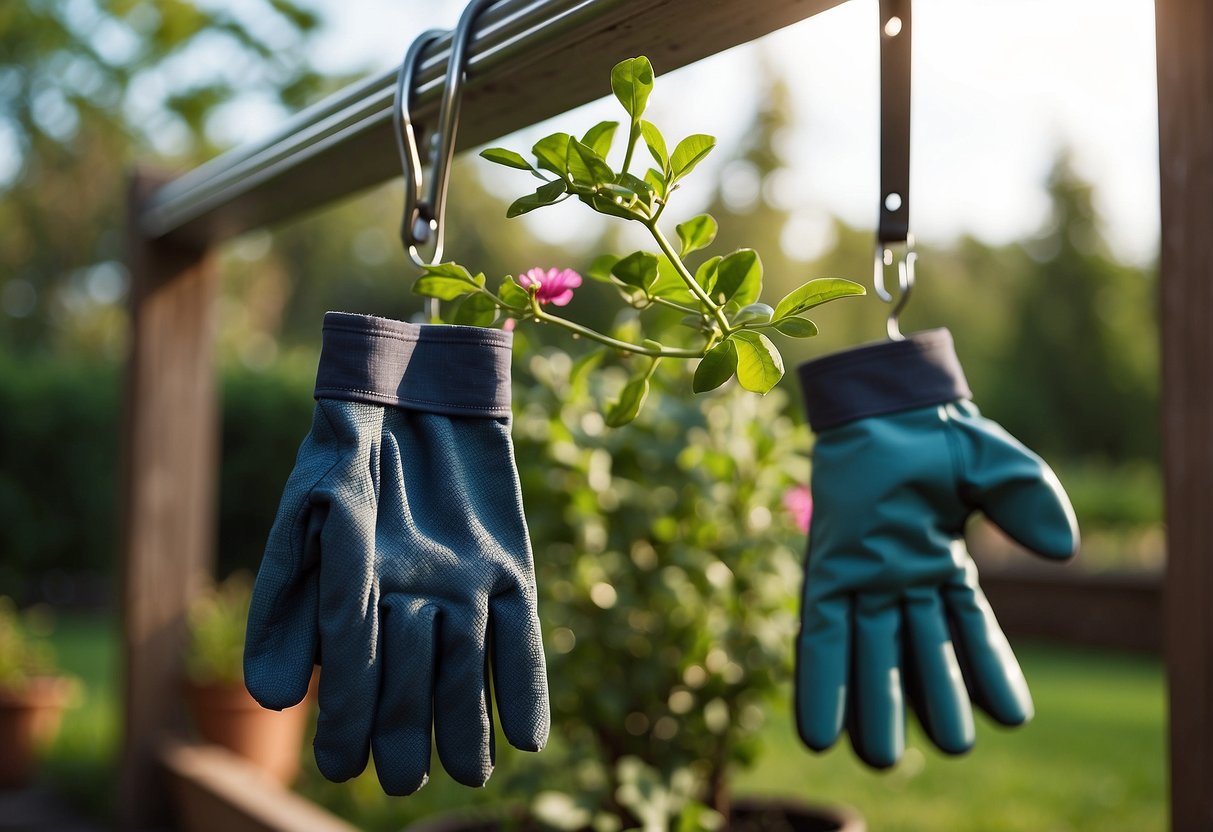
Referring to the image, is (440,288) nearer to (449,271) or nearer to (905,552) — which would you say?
(449,271)

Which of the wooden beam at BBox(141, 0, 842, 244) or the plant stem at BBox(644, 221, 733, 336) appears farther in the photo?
the wooden beam at BBox(141, 0, 842, 244)

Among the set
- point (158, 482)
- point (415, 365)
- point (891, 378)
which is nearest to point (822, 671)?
point (891, 378)

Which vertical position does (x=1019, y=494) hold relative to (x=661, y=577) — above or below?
above

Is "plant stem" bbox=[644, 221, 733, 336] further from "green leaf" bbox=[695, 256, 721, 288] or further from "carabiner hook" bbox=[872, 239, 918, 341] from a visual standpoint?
"carabiner hook" bbox=[872, 239, 918, 341]

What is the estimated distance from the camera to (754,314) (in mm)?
890

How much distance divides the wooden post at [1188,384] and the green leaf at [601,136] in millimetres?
616

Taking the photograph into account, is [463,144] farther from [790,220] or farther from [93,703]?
[790,220]

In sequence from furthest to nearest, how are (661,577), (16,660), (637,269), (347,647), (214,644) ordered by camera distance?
1. (16,660)
2. (214,644)
3. (661,577)
4. (637,269)
5. (347,647)

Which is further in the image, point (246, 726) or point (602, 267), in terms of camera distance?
point (246, 726)

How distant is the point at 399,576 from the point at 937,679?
1.95 feet

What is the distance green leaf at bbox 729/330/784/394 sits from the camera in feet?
2.90

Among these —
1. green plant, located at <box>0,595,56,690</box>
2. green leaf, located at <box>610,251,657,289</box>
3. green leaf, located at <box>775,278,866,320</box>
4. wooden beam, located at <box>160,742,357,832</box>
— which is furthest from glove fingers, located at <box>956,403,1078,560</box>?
green plant, located at <box>0,595,56,690</box>

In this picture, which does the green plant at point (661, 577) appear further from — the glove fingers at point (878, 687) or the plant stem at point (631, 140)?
the plant stem at point (631, 140)

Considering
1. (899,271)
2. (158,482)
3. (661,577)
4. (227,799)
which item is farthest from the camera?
(158,482)
